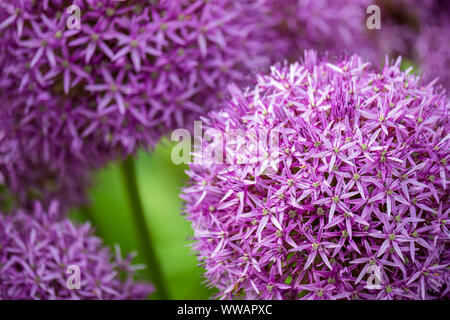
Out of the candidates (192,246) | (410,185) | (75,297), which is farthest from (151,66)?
(410,185)

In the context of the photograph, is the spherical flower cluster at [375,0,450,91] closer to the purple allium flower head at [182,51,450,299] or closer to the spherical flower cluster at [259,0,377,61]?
the spherical flower cluster at [259,0,377,61]

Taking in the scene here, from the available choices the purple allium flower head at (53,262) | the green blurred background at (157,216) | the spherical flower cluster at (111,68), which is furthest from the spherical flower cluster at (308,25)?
the purple allium flower head at (53,262)

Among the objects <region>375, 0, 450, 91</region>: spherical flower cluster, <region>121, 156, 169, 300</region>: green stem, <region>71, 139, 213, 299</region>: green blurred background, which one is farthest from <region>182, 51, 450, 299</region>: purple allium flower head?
<region>71, 139, 213, 299</region>: green blurred background

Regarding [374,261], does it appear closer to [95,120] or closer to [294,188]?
[294,188]

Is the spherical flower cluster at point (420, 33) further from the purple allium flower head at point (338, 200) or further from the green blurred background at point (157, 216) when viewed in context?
the green blurred background at point (157, 216)

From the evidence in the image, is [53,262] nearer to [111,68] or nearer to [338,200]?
[111,68]
